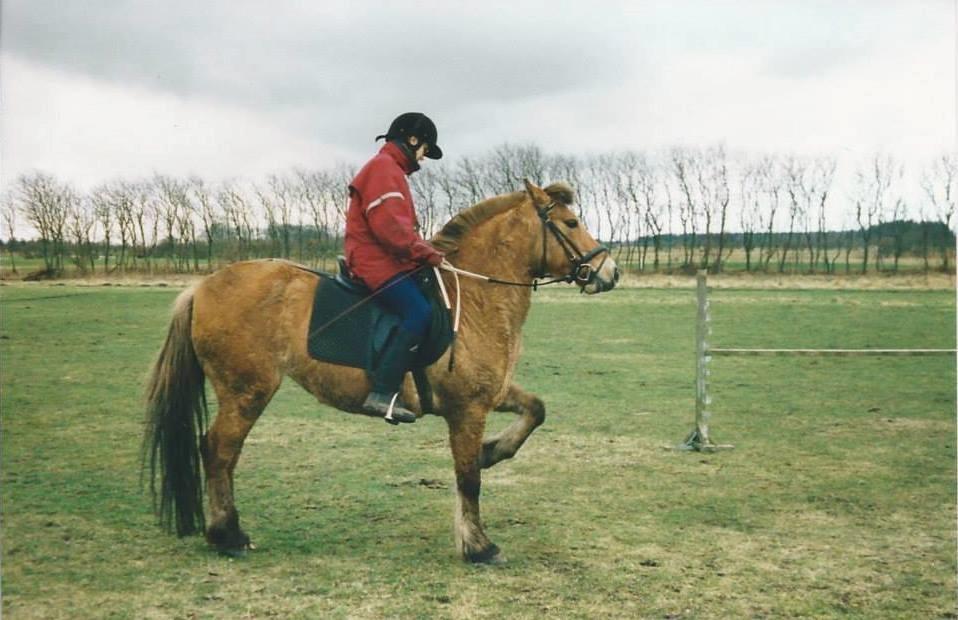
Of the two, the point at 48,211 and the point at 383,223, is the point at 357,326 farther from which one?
the point at 48,211

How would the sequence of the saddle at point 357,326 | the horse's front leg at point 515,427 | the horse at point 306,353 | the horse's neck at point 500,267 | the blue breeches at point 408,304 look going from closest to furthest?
1. the blue breeches at point 408,304
2. the saddle at point 357,326
3. the horse at point 306,353
4. the horse's neck at point 500,267
5. the horse's front leg at point 515,427

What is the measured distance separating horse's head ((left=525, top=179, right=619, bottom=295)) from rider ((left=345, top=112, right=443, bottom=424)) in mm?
900

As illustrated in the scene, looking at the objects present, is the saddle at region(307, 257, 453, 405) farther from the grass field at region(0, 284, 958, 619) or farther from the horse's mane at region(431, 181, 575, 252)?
the grass field at region(0, 284, 958, 619)

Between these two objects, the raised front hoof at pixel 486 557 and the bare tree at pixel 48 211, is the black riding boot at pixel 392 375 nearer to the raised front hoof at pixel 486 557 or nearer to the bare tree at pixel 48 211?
the raised front hoof at pixel 486 557

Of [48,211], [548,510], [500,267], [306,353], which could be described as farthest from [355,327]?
[48,211]

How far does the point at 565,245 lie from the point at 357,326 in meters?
1.57

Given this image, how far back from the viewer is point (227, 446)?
557cm

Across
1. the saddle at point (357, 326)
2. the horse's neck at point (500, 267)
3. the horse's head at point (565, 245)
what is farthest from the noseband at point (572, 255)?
the saddle at point (357, 326)

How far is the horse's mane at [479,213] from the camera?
226 inches

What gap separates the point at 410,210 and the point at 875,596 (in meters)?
3.82

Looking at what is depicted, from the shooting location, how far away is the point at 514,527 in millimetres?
6383

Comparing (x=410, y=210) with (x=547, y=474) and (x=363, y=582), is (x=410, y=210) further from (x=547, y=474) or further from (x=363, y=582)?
(x=547, y=474)

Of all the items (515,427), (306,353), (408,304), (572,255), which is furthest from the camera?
(515,427)

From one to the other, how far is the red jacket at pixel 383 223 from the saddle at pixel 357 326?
16 cm
